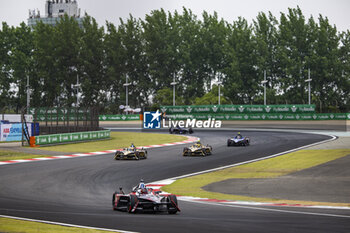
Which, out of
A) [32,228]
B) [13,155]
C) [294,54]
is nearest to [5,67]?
[294,54]

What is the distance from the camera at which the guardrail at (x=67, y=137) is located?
3903 cm

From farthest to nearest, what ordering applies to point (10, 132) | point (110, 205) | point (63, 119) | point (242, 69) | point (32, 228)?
point (242, 69), point (10, 132), point (63, 119), point (110, 205), point (32, 228)

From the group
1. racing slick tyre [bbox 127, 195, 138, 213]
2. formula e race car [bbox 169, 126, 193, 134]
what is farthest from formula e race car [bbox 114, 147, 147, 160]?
formula e race car [bbox 169, 126, 193, 134]

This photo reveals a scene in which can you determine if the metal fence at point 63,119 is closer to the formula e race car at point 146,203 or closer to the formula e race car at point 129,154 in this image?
the formula e race car at point 129,154

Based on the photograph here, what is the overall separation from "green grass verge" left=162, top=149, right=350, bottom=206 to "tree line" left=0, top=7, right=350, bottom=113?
65.2 meters

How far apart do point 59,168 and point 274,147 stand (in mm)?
18259

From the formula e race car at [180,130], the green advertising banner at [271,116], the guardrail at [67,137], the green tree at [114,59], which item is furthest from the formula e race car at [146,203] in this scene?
the green tree at [114,59]

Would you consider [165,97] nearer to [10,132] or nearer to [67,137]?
[67,137]

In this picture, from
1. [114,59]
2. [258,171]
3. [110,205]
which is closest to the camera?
[110,205]

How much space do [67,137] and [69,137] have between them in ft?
1.00

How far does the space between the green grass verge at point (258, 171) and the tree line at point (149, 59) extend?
214ft

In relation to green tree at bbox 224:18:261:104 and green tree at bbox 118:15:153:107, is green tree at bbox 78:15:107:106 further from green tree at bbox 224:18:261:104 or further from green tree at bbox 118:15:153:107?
green tree at bbox 224:18:261:104

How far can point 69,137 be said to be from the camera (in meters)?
43.1

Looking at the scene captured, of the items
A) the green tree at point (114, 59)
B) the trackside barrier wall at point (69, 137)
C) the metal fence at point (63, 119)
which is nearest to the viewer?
the trackside barrier wall at point (69, 137)
